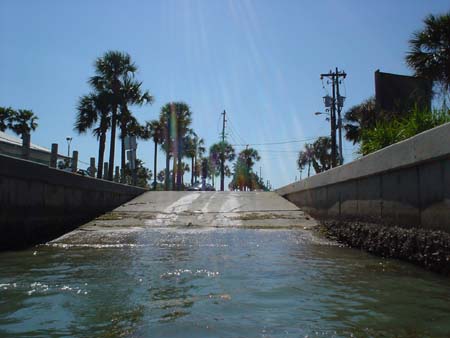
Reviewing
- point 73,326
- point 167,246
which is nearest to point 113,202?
point 167,246

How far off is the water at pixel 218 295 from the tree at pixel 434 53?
1122cm

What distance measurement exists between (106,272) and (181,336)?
234 cm

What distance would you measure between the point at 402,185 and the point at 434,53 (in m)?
11.5

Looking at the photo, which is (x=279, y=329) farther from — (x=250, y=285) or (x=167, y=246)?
(x=167, y=246)

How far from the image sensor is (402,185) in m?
5.56

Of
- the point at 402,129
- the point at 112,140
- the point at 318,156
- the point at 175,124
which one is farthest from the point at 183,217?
the point at 318,156

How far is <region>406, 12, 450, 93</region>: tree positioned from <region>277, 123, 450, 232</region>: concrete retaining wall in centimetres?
842

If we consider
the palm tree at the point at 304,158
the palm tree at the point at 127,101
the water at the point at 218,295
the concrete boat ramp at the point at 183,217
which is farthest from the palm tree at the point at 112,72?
the palm tree at the point at 304,158

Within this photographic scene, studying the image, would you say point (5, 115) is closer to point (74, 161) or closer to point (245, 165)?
point (74, 161)

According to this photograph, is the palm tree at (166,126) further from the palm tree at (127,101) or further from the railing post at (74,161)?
the railing post at (74,161)

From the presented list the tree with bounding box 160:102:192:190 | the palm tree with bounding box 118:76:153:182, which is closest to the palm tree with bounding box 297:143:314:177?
the tree with bounding box 160:102:192:190

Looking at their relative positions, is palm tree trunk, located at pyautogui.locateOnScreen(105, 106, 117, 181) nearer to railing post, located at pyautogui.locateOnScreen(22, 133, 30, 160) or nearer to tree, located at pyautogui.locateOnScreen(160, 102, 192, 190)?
railing post, located at pyautogui.locateOnScreen(22, 133, 30, 160)

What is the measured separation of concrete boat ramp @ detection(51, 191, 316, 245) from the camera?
8.44 m

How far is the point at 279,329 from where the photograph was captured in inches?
103
